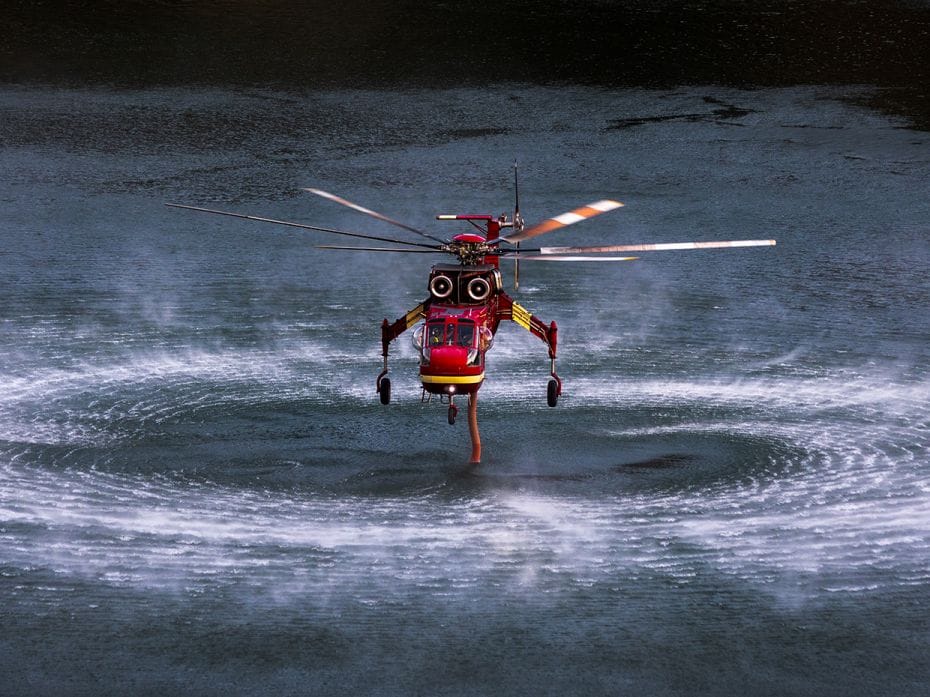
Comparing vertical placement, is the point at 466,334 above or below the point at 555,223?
below

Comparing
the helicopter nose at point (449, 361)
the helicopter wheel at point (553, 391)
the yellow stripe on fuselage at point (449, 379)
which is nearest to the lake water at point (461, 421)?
the helicopter wheel at point (553, 391)

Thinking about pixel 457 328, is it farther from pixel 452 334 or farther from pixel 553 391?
pixel 553 391

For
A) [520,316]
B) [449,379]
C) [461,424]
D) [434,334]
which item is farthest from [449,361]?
[461,424]

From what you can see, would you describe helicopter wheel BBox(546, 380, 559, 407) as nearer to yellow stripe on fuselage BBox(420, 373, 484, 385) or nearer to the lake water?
yellow stripe on fuselage BBox(420, 373, 484, 385)

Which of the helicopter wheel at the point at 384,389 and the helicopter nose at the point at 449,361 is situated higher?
the helicopter nose at the point at 449,361

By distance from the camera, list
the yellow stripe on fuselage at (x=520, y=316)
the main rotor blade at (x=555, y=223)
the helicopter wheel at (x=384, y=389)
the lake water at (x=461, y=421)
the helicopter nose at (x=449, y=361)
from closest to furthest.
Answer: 1. the lake water at (x=461, y=421)
2. the helicopter nose at (x=449, y=361)
3. the main rotor blade at (x=555, y=223)
4. the helicopter wheel at (x=384, y=389)
5. the yellow stripe on fuselage at (x=520, y=316)

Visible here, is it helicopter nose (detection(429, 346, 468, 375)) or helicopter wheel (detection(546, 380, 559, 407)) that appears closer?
helicopter nose (detection(429, 346, 468, 375))

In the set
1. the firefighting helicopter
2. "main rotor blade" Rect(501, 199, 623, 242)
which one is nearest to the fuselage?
the firefighting helicopter

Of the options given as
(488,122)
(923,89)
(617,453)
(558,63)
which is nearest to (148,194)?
(488,122)

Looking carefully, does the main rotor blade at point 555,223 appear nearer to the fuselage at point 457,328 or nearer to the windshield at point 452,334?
the fuselage at point 457,328

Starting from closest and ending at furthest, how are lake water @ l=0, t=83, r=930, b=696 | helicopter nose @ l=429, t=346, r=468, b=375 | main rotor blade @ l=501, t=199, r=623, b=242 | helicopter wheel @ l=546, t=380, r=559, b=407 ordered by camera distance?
lake water @ l=0, t=83, r=930, b=696, helicopter nose @ l=429, t=346, r=468, b=375, main rotor blade @ l=501, t=199, r=623, b=242, helicopter wheel @ l=546, t=380, r=559, b=407
